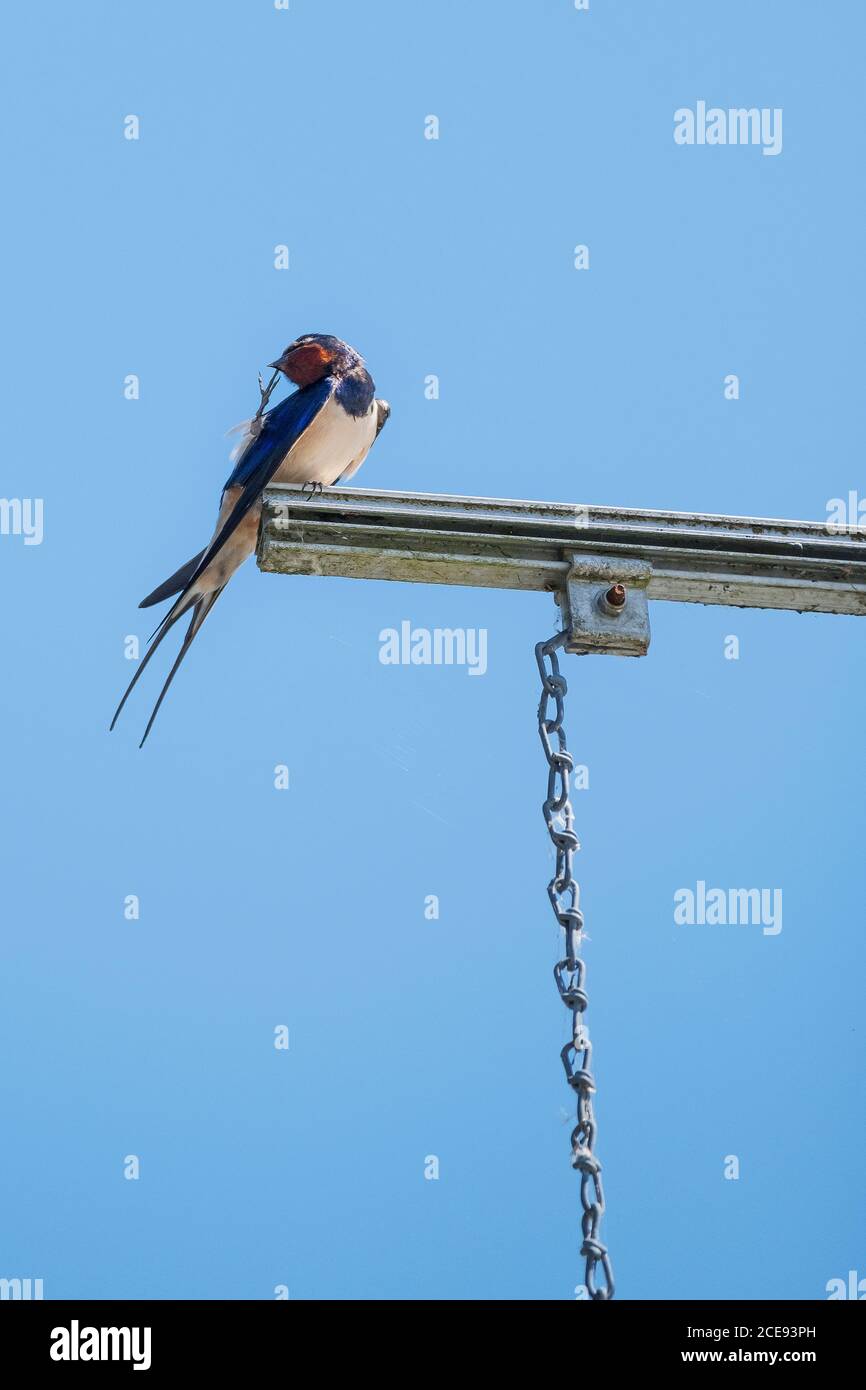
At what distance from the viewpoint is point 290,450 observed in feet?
23.5

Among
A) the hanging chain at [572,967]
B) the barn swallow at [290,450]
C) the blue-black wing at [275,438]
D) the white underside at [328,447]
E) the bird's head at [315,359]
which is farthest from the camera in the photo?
the bird's head at [315,359]

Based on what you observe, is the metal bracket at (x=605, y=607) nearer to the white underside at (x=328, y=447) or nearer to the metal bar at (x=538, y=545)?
the metal bar at (x=538, y=545)

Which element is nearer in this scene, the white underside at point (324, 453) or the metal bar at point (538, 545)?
the metal bar at point (538, 545)

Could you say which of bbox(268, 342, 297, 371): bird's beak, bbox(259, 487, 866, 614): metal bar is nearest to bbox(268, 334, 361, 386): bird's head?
bbox(268, 342, 297, 371): bird's beak

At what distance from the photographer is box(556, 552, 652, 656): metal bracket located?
16.1 ft

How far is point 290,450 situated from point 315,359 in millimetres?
571

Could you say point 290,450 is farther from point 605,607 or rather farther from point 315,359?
point 605,607

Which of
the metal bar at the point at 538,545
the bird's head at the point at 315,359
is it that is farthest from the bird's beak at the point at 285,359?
the metal bar at the point at 538,545

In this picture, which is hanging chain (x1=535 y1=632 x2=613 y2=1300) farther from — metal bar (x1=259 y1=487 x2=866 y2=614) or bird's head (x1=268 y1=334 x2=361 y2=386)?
bird's head (x1=268 y1=334 x2=361 y2=386)

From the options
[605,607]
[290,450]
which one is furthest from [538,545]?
[290,450]

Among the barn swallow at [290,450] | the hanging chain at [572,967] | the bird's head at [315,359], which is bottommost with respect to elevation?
the hanging chain at [572,967]

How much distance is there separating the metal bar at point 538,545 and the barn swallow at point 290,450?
1.38 m

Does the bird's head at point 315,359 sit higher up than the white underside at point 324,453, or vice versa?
the bird's head at point 315,359

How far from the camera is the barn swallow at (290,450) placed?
6.63 meters
